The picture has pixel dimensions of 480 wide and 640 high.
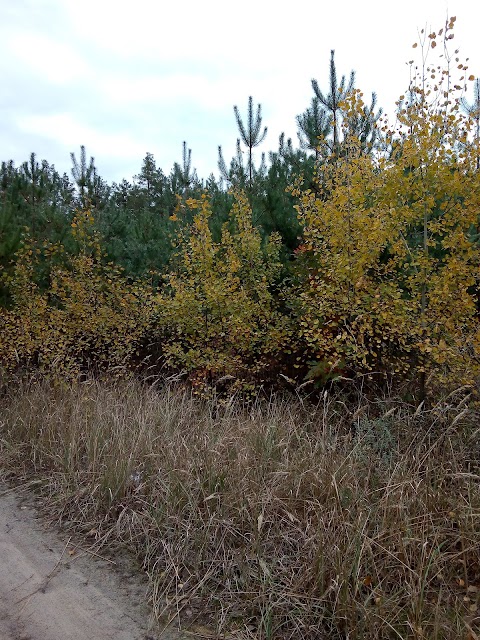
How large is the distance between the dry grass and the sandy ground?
0.49ft

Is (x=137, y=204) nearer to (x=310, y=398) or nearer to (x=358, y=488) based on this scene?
(x=310, y=398)

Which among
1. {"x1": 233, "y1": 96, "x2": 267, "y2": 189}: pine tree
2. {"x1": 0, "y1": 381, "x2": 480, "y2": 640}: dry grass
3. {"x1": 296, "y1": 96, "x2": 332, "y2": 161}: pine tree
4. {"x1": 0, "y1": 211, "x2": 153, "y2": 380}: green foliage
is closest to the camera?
{"x1": 0, "y1": 381, "x2": 480, "y2": 640}: dry grass

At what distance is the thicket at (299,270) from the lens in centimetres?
438

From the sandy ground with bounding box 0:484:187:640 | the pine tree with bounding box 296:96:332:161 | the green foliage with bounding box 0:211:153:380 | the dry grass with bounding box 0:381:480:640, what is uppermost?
the pine tree with bounding box 296:96:332:161

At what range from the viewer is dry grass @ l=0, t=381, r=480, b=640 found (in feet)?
8.39

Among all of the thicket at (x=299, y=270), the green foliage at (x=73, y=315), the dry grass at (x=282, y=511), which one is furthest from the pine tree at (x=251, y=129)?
the dry grass at (x=282, y=511)

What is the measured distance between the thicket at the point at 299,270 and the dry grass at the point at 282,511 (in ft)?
2.32

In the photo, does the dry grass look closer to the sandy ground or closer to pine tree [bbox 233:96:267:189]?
the sandy ground

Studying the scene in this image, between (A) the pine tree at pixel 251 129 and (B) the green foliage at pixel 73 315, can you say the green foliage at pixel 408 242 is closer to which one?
(B) the green foliage at pixel 73 315

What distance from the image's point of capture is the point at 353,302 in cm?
471

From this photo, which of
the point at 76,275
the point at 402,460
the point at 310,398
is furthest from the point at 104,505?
the point at 76,275

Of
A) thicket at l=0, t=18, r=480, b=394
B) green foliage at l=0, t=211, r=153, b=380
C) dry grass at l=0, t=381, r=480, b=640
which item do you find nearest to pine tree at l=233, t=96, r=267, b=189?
thicket at l=0, t=18, r=480, b=394

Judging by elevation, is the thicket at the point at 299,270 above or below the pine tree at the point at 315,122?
below

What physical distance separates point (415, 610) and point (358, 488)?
0.92 meters
